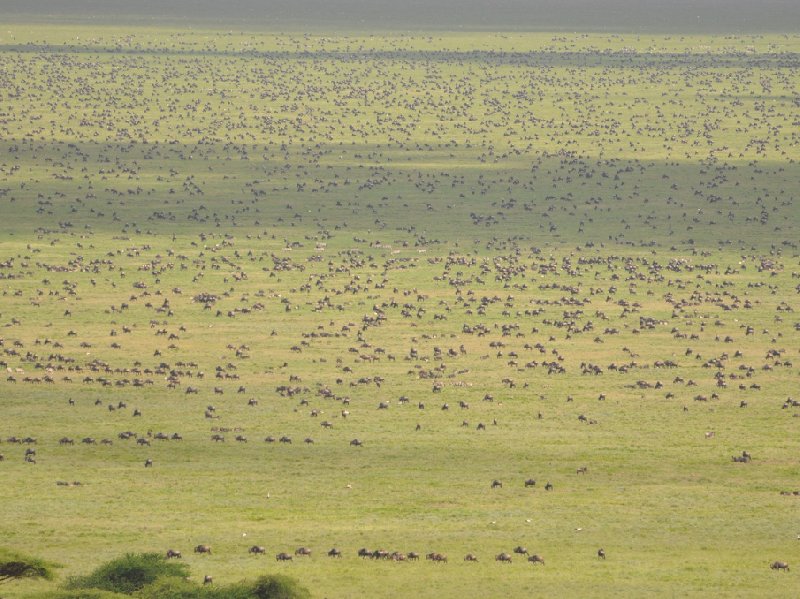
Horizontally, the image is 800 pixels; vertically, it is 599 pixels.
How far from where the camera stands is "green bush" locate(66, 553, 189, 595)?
27953 millimetres

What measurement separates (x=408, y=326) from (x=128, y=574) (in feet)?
96.4

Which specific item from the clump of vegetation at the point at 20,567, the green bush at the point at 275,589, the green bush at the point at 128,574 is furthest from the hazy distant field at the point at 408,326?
the clump of vegetation at the point at 20,567

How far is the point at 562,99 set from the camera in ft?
376

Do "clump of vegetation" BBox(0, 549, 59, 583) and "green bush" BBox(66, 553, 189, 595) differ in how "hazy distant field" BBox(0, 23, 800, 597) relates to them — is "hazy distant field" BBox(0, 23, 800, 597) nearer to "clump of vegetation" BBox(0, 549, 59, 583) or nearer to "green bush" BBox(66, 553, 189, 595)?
"green bush" BBox(66, 553, 189, 595)

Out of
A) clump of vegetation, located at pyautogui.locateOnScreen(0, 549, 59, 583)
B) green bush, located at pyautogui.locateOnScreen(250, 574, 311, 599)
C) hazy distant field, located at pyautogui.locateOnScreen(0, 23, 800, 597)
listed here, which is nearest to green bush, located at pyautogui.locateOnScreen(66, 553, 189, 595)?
clump of vegetation, located at pyautogui.locateOnScreen(0, 549, 59, 583)

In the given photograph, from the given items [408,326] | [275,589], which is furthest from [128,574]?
[408,326]

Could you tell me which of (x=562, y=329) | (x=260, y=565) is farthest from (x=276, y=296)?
(x=260, y=565)

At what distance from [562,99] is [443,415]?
71.8m

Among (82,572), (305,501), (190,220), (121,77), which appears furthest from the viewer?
(121,77)

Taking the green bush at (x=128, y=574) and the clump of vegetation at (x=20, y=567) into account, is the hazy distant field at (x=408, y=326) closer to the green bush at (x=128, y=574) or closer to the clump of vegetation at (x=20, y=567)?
the green bush at (x=128, y=574)

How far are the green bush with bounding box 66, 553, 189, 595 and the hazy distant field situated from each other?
2.46 m

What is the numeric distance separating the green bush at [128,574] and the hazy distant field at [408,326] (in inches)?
97.0

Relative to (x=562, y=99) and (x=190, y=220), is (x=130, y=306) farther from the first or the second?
→ (x=562, y=99)

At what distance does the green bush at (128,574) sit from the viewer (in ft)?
91.7
